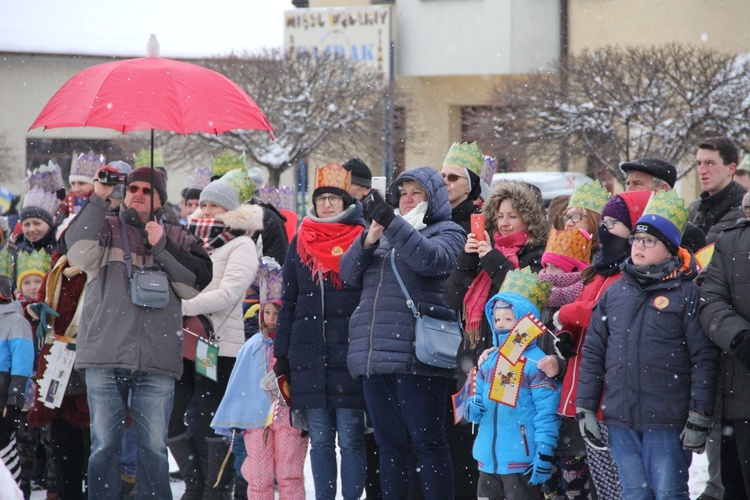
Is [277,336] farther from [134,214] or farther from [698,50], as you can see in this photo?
[698,50]

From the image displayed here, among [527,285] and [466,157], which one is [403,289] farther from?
[466,157]

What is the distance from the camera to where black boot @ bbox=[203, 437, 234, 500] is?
281 inches

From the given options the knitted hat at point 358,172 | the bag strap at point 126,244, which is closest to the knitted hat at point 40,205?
the bag strap at point 126,244

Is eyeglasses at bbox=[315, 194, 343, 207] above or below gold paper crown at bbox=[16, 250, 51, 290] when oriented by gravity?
above

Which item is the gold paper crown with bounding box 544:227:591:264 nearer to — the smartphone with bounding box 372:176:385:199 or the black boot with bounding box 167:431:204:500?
the smartphone with bounding box 372:176:385:199

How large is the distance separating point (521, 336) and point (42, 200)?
4.66m

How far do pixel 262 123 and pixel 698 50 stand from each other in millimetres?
16215

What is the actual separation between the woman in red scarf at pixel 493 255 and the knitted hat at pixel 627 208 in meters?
0.65

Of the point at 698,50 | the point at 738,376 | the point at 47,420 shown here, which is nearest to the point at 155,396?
the point at 47,420

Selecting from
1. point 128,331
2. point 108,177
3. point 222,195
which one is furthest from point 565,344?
point 222,195

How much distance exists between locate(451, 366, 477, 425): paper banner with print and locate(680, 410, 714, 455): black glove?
1226 mm

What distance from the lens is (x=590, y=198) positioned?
20.7ft

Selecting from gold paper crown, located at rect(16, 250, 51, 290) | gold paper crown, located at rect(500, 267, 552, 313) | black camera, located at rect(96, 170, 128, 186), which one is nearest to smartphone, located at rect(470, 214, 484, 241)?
gold paper crown, located at rect(500, 267, 552, 313)

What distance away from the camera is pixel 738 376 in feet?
16.4
